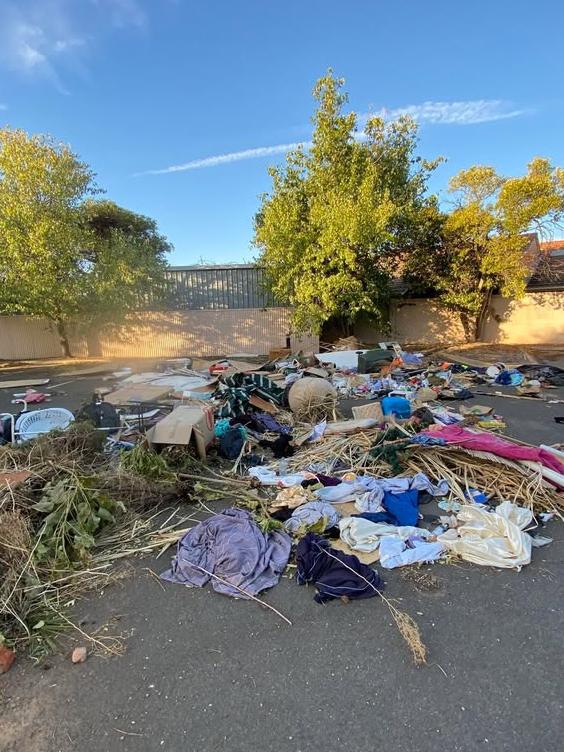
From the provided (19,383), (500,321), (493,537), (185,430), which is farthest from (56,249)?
(500,321)

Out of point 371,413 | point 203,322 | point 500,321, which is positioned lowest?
point 371,413

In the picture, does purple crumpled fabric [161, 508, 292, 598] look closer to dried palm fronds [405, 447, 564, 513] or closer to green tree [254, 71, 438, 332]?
dried palm fronds [405, 447, 564, 513]

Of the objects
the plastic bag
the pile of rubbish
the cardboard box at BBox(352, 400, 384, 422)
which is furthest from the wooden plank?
the plastic bag

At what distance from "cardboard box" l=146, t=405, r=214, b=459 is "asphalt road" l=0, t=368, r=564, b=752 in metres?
1.79

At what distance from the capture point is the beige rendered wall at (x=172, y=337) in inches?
707

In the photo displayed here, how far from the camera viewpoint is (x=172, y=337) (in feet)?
60.9

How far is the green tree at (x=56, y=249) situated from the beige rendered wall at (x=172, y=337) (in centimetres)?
205

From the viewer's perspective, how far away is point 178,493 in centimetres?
388

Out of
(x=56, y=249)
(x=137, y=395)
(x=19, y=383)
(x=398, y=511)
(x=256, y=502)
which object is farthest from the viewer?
(x=56, y=249)

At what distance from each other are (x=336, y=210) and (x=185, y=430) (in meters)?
10.5

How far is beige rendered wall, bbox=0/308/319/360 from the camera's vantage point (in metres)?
18.0

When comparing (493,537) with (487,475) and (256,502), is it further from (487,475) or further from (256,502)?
(256,502)

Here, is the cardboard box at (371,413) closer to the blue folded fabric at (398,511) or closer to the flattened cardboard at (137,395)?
the blue folded fabric at (398,511)

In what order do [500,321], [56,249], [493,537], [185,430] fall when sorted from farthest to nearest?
1. [500,321]
2. [56,249]
3. [185,430]
4. [493,537]
